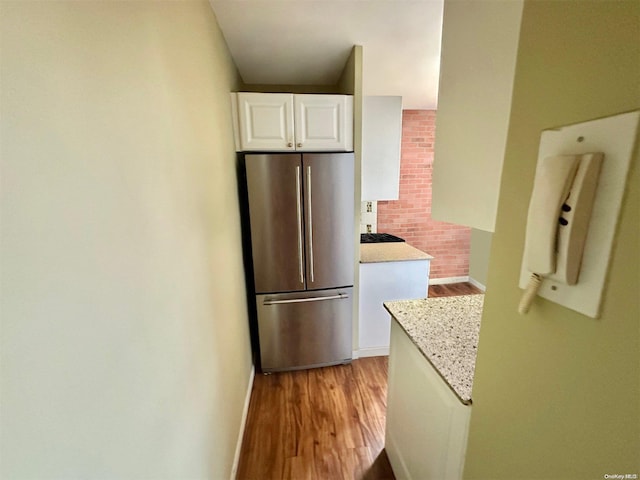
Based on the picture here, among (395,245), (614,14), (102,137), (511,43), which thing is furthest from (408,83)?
(102,137)

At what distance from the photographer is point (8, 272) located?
0.34 meters

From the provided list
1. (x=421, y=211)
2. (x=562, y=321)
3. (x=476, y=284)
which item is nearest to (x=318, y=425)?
(x=562, y=321)

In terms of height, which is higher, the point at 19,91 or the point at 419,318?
the point at 19,91

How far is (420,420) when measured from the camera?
1107 mm

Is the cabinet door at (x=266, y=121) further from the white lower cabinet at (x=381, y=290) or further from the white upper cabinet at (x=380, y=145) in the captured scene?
the white lower cabinet at (x=381, y=290)

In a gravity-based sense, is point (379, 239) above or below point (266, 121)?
below

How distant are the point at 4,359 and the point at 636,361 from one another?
0.84m

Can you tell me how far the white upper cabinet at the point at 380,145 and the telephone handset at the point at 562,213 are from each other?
6.34 ft

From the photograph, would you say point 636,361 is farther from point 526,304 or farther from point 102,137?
point 102,137

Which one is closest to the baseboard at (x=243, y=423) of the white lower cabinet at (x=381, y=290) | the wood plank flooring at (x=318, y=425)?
the wood plank flooring at (x=318, y=425)

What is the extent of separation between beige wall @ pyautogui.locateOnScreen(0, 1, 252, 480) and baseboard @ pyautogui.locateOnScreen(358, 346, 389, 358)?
1625 mm

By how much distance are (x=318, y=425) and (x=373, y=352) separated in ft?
2.93

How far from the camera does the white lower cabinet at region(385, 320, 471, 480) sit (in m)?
0.86

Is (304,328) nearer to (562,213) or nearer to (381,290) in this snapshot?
(381,290)
